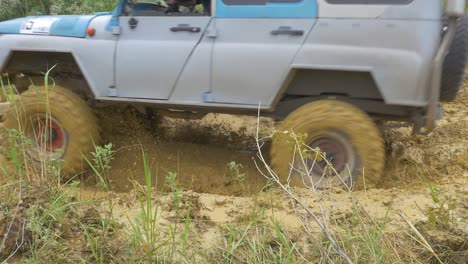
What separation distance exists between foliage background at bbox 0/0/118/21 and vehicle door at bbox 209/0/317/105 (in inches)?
178

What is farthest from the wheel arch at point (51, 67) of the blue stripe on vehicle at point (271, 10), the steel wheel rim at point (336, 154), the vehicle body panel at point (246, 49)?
the steel wheel rim at point (336, 154)

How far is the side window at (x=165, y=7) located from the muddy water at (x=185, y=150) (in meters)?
1.16

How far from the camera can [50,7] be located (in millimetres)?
8344

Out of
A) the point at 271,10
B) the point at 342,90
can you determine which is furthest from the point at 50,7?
the point at 342,90

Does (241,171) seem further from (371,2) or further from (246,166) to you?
(371,2)

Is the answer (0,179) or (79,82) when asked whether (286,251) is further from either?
(79,82)

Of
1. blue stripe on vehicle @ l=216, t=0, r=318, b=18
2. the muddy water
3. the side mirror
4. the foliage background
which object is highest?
the side mirror

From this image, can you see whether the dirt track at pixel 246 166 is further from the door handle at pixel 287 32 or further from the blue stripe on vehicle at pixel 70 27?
the door handle at pixel 287 32

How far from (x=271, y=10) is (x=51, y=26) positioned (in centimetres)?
185

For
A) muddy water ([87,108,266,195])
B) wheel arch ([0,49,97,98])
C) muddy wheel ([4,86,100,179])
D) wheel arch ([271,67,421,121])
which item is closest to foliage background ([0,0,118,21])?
muddy water ([87,108,266,195])

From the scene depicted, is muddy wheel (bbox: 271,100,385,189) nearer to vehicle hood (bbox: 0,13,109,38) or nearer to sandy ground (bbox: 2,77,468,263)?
sandy ground (bbox: 2,77,468,263)

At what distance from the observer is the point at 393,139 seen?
473cm

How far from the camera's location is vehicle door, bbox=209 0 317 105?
3.79 meters

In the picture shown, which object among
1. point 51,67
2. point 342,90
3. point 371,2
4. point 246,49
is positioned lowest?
point 51,67
